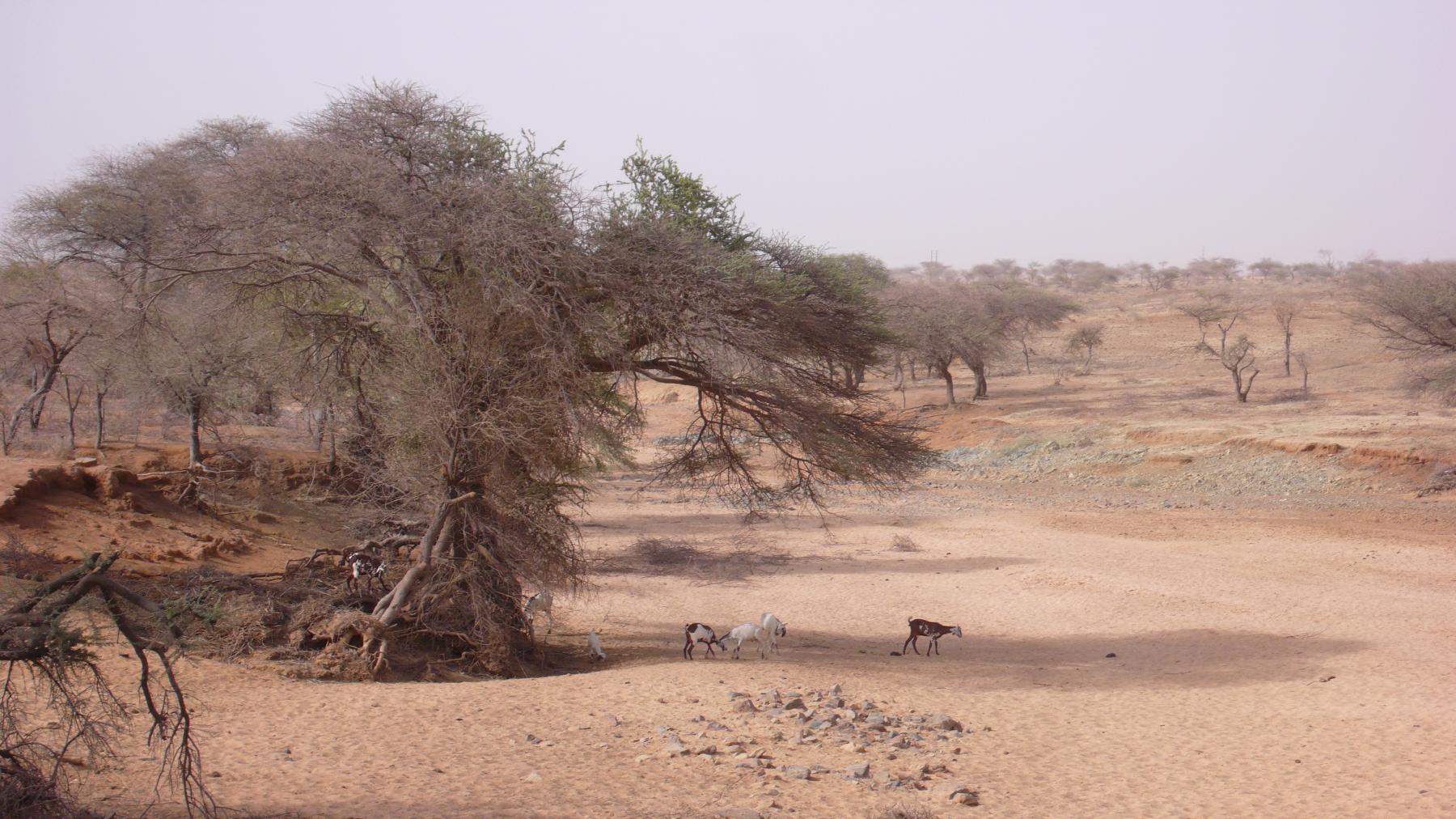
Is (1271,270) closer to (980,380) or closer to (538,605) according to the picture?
(980,380)

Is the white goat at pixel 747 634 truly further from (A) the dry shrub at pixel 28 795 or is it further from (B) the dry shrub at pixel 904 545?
(B) the dry shrub at pixel 904 545

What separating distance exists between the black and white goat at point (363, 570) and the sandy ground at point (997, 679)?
257 cm

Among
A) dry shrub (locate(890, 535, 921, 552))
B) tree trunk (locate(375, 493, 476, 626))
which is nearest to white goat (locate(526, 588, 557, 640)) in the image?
tree trunk (locate(375, 493, 476, 626))

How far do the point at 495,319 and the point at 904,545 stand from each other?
1320 cm

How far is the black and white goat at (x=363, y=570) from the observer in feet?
41.2

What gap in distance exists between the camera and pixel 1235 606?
629 inches

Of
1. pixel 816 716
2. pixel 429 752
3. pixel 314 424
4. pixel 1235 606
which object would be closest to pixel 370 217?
pixel 429 752

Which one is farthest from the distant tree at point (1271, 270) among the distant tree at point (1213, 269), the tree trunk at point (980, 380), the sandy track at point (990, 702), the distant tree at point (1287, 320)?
the sandy track at point (990, 702)

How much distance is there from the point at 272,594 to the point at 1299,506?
927 inches

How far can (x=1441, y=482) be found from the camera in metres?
24.9

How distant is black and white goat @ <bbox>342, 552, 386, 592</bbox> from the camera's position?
1255 centimetres

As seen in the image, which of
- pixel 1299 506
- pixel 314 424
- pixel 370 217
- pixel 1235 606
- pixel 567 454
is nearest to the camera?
pixel 370 217

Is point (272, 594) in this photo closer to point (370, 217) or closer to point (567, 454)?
point (567, 454)

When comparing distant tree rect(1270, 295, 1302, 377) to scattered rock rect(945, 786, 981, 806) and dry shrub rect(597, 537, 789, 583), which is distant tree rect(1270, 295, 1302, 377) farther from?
scattered rock rect(945, 786, 981, 806)
